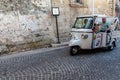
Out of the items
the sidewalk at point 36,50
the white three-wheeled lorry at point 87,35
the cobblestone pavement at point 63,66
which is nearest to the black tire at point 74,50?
the white three-wheeled lorry at point 87,35

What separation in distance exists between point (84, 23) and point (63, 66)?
231 cm

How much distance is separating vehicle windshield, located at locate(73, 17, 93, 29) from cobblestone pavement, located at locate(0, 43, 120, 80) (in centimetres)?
99

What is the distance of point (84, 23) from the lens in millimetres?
8180

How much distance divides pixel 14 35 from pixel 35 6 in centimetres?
163

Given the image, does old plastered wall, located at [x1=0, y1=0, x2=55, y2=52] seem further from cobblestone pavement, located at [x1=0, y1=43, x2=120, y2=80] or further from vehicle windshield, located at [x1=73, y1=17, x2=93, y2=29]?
vehicle windshield, located at [x1=73, y1=17, x2=93, y2=29]

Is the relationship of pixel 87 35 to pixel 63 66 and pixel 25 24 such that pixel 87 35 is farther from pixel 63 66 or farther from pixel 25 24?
pixel 25 24

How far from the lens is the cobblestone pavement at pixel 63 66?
5547 millimetres

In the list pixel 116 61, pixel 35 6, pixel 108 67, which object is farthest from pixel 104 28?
pixel 35 6

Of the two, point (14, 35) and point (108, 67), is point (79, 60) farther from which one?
point (14, 35)

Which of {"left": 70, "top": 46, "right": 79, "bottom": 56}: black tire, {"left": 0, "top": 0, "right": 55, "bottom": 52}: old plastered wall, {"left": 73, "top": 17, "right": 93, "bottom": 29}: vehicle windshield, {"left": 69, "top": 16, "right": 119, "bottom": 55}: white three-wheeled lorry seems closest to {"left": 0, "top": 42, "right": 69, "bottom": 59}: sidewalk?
{"left": 0, "top": 0, "right": 55, "bottom": 52}: old plastered wall

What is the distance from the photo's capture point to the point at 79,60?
7203mm

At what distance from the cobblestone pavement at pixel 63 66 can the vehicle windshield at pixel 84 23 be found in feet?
3.25

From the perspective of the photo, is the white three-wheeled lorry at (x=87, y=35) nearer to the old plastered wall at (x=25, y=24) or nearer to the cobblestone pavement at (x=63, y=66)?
the cobblestone pavement at (x=63, y=66)

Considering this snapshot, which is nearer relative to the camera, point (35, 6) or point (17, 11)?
point (17, 11)
